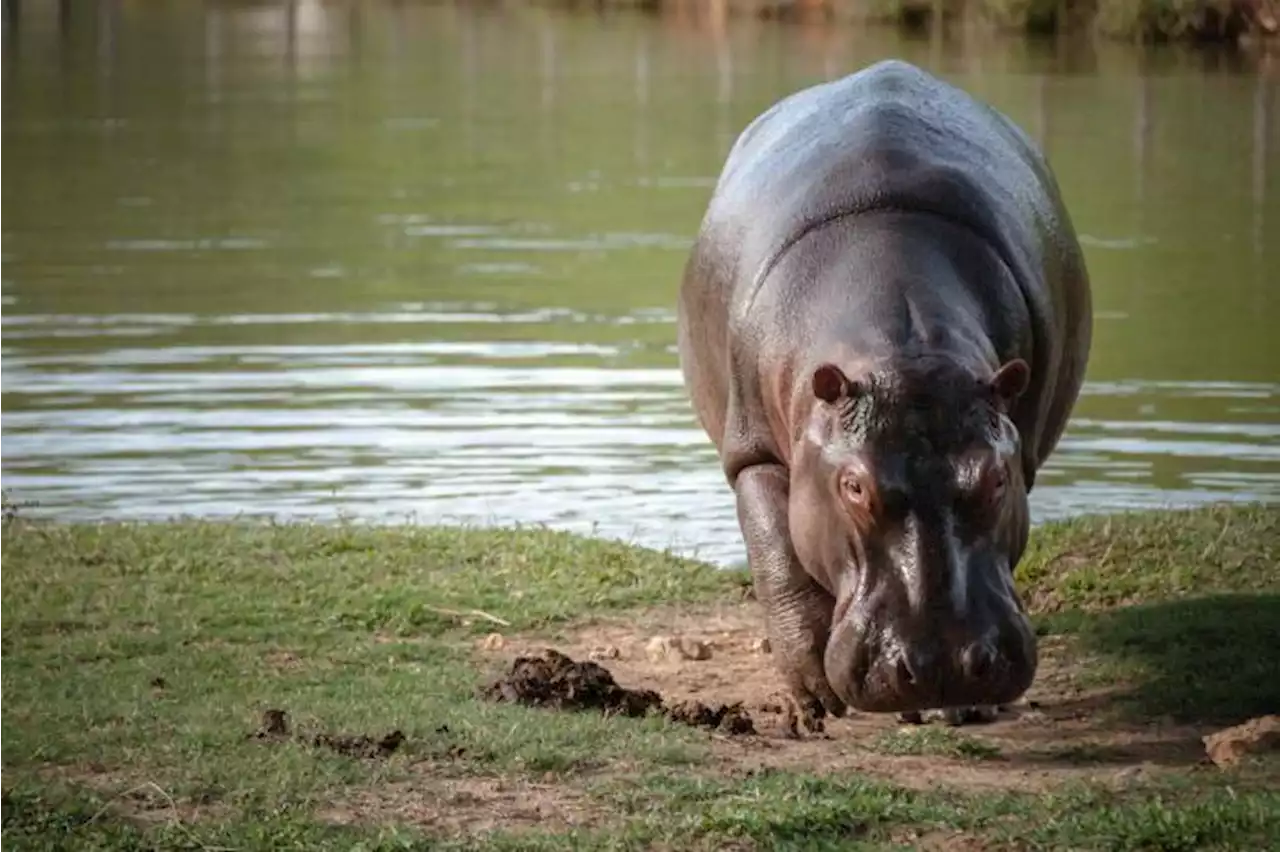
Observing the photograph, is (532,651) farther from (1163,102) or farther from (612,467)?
(1163,102)

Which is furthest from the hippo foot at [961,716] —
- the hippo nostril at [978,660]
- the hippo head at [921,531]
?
the hippo nostril at [978,660]

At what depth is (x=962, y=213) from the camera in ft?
20.6

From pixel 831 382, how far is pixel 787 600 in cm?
89

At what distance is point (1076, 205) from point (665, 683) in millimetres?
14246

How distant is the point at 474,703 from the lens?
6148 millimetres

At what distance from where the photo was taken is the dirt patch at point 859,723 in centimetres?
556

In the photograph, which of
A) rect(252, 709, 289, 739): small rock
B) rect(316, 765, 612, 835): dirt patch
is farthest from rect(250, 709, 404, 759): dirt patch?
rect(316, 765, 612, 835): dirt patch

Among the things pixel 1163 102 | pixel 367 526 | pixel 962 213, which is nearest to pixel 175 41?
pixel 1163 102

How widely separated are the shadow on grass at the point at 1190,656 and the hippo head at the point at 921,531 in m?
1.22

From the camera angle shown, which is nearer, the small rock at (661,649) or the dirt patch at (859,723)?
the dirt patch at (859,723)

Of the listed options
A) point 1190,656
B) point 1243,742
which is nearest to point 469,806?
point 1243,742

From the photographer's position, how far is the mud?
6125 mm

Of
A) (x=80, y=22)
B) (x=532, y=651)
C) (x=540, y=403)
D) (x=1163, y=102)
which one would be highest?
(x=532, y=651)

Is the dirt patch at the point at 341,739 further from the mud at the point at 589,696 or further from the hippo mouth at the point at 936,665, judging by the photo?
the hippo mouth at the point at 936,665
